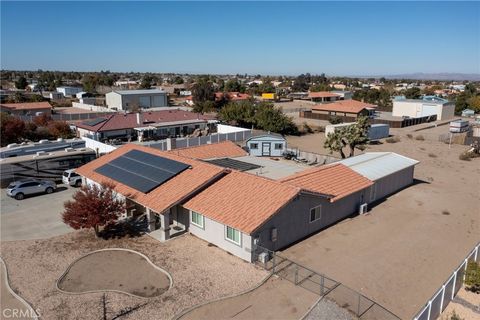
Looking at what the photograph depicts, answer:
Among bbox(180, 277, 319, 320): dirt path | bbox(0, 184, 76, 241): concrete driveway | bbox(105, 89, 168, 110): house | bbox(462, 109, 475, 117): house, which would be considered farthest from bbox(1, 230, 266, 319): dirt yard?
bbox(462, 109, 475, 117): house

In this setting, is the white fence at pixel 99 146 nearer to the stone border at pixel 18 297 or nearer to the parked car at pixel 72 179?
the parked car at pixel 72 179

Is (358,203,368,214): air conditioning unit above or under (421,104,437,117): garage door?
under

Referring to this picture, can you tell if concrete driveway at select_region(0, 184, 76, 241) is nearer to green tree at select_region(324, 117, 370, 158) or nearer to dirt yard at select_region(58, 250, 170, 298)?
dirt yard at select_region(58, 250, 170, 298)

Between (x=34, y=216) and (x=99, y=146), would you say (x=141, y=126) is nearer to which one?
(x=99, y=146)

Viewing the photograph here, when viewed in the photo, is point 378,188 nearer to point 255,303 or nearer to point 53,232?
point 255,303

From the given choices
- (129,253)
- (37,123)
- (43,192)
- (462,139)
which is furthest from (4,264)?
(462,139)

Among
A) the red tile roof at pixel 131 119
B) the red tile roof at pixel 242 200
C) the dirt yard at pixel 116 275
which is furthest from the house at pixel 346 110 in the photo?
the dirt yard at pixel 116 275
